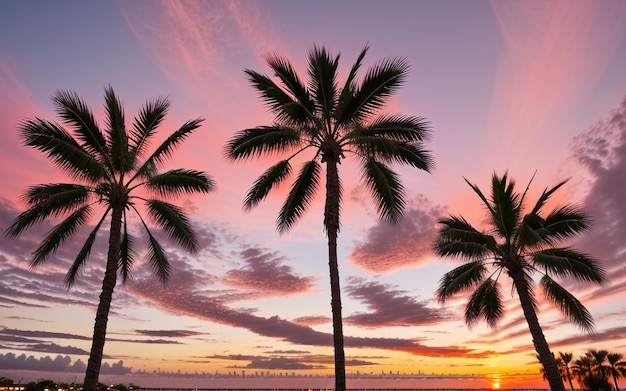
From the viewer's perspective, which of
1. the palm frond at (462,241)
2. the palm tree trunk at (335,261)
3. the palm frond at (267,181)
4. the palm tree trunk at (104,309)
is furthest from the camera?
the palm frond at (462,241)

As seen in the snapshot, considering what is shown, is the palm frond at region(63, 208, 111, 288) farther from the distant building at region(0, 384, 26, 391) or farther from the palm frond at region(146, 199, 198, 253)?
the distant building at region(0, 384, 26, 391)

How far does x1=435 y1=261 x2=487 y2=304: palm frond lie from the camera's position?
2464 cm

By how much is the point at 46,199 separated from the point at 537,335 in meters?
24.6

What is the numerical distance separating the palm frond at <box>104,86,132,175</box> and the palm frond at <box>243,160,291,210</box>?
5875 millimetres

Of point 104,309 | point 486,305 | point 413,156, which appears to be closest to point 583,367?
point 486,305

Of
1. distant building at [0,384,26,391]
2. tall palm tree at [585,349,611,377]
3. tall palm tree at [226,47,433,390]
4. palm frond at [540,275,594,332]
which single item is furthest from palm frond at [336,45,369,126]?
tall palm tree at [585,349,611,377]

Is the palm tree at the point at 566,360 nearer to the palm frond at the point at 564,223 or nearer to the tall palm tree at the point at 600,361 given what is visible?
the tall palm tree at the point at 600,361

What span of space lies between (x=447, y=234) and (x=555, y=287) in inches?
265

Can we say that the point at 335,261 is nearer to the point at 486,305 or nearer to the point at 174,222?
the point at 174,222

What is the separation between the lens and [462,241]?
24.8 metres

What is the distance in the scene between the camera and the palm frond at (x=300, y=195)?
20.3 metres

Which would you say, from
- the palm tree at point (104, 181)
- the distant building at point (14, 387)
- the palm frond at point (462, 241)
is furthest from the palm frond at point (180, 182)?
the distant building at point (14, 387)

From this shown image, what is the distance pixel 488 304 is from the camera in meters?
26.7

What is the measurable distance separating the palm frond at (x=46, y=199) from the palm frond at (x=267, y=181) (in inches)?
291
